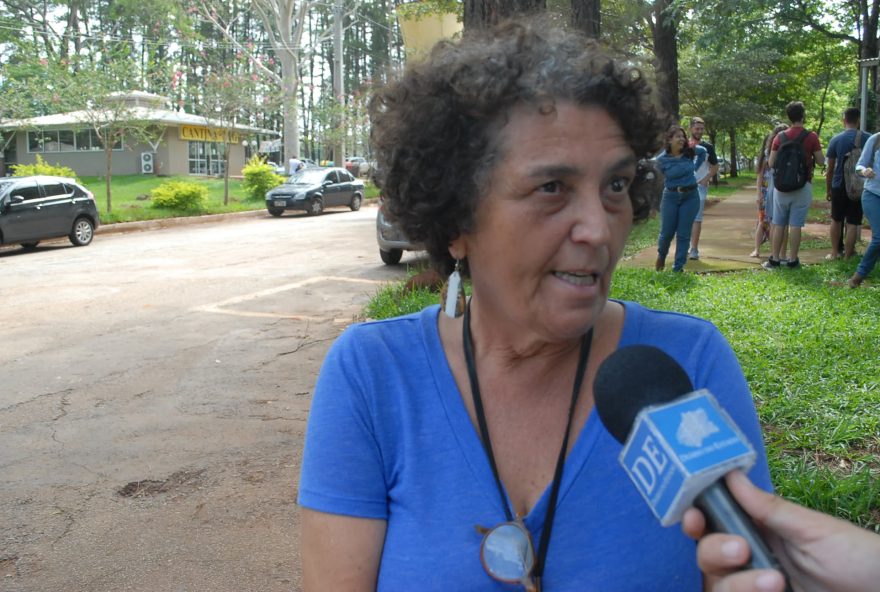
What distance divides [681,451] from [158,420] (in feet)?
18.7

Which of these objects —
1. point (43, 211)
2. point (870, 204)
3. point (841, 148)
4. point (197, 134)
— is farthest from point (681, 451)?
point (197, 134)

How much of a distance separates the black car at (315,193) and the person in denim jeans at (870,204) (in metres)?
19.9

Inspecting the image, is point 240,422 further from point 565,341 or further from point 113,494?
point 565,341

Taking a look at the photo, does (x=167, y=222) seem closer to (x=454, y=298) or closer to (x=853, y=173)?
(x=853, y=173)

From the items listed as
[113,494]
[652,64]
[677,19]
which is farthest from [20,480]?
[677,19]

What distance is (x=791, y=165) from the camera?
9.37m

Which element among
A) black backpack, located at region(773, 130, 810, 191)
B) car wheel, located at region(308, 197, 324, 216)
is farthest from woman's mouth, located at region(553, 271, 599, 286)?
car wheel, located at region(308, 197, 324, 216)

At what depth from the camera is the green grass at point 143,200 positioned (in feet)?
77.0

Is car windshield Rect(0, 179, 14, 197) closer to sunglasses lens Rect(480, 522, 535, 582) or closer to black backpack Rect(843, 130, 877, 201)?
black backpack Rect(843, 130, 877, 201)

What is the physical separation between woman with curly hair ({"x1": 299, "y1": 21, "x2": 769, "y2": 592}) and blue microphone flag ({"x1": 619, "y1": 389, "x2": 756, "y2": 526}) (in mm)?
560

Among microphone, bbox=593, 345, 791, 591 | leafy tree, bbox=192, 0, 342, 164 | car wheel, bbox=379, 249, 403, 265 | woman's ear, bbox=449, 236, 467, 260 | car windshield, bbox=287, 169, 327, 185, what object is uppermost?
leafy tree, bbox=192, 0, 342, 164

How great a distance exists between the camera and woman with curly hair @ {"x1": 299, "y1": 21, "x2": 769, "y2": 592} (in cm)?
162

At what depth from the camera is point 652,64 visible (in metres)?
2.16

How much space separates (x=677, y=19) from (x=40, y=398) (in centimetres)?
1233
